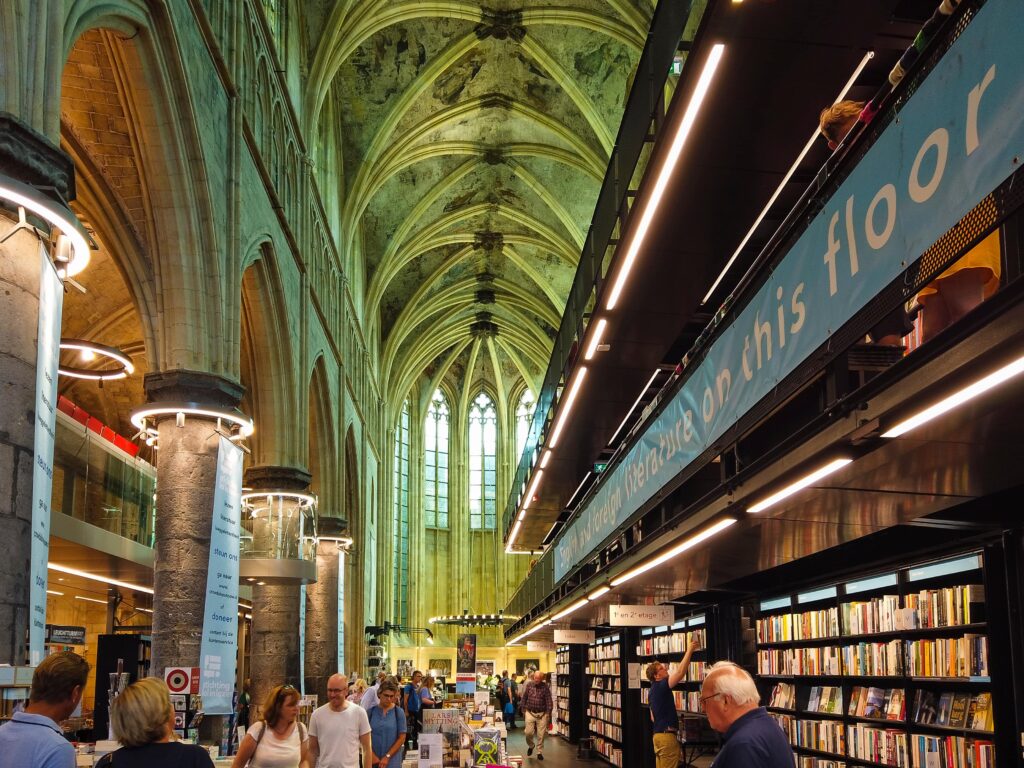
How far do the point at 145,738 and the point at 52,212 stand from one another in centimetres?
386

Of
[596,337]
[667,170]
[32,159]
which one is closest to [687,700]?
[596,337]

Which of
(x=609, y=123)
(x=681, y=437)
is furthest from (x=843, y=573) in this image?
(x=609, y=123)

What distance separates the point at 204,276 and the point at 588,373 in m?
4.62

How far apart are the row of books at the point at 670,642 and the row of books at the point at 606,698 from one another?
0.85 metres

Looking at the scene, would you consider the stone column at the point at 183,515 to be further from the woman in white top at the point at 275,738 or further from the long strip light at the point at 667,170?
the woman in white top at the point at 275,738

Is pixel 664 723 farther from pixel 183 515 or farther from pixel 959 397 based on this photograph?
pixel 959 397

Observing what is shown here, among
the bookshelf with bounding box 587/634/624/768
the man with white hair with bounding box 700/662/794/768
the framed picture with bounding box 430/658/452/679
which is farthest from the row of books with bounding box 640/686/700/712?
the framed picture with bounding box 430/658/452/679

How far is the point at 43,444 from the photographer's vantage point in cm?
621

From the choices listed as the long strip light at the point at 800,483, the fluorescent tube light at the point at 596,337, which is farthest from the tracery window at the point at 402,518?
the long strip light at the point at 800,483

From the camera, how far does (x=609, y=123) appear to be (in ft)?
82.3

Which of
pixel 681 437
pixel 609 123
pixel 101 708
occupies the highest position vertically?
pixel 609 123

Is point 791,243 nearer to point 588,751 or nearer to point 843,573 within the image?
point 843,573

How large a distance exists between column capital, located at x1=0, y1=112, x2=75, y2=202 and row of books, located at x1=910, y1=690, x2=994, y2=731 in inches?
253

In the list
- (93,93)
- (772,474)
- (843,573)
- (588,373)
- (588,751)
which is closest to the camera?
(772,474)
